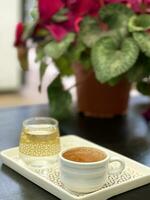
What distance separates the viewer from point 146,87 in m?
1.07

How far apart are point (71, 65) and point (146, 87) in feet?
0.69

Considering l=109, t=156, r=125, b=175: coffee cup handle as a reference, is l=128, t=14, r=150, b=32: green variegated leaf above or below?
above

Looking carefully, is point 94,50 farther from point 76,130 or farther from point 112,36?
point 76,130

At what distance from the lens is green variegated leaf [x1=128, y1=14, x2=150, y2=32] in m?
0.97

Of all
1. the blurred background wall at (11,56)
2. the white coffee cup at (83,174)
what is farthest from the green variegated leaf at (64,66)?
the blurred background wall at (11,56)

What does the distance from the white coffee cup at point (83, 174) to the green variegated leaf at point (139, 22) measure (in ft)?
1.36

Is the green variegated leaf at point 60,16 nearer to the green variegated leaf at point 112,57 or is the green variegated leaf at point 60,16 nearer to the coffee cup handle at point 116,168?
the green variegated leaf at point 112,57

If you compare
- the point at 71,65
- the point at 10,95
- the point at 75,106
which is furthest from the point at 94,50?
the point at 10,95

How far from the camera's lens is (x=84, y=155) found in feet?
2.21

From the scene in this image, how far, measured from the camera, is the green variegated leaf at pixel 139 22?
966 mm

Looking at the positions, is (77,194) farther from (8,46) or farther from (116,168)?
(8,46)

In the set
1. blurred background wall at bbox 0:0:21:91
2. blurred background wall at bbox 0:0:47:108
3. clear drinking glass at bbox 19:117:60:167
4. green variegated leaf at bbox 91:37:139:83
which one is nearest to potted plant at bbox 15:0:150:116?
green variegated leaf at bbox 91:37:139:83

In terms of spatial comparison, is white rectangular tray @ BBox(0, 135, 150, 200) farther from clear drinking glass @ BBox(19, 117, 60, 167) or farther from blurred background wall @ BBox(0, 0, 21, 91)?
blurred background wall @ BBox(0, 0, 21, 91)

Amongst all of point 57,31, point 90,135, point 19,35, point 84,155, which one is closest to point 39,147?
point 84,155
